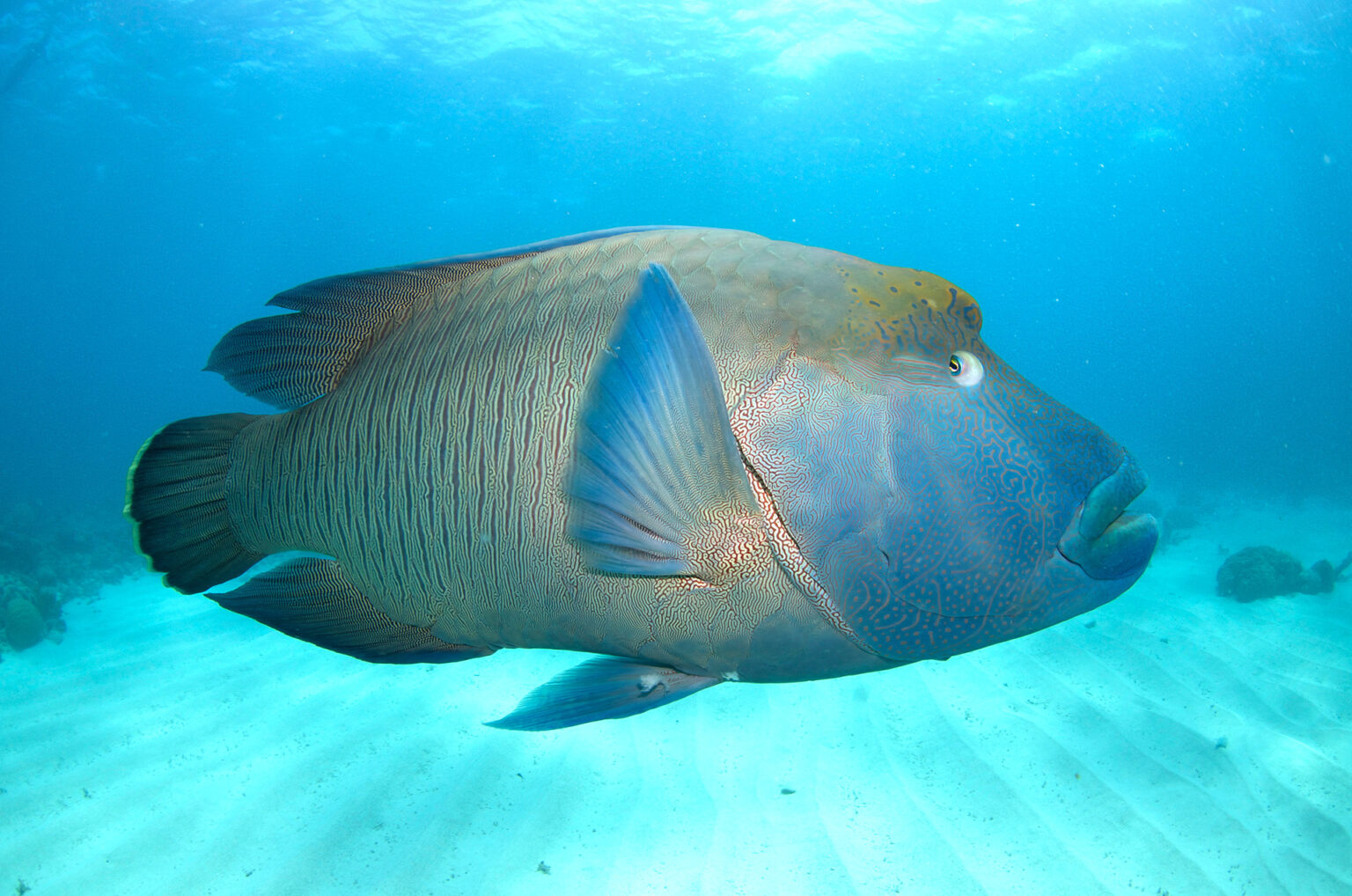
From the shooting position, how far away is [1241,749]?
3.99m

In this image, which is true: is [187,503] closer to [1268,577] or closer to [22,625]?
[22,625]

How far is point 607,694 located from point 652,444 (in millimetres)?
561

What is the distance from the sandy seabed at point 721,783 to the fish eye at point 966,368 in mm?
2957

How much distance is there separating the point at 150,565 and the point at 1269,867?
16.4 ft

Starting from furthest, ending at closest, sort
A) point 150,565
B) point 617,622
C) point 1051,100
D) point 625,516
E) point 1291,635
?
point 1051,100 < point 1291,635 < point 150,565 < point 617,622 < point 625,516

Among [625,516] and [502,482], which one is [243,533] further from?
[625,516]

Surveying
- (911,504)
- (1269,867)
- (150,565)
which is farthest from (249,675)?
(1269,867)

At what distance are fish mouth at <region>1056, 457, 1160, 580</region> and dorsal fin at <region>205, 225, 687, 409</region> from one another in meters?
1.06

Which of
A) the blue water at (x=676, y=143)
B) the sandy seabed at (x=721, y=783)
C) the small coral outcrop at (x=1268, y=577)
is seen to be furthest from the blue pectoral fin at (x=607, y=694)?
the blue water at (x=676, y=143)

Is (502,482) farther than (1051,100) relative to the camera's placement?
No

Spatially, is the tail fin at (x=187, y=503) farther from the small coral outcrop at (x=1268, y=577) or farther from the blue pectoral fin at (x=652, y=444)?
the small coral outcrop at (x=1268, y=577)

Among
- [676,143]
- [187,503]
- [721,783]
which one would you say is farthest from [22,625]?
[676,143]

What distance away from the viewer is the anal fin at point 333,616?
135 centimetres

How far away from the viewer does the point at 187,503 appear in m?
1.46
